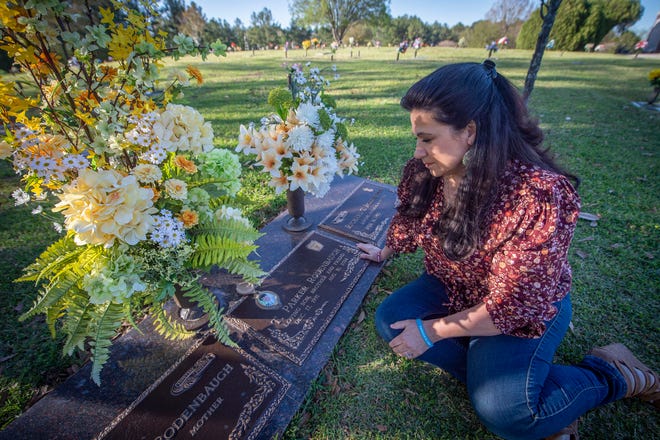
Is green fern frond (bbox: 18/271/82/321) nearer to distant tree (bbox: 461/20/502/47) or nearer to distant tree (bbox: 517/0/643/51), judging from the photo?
distant tree (bbox: 517/0/643/51)

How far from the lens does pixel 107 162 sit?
149 cm

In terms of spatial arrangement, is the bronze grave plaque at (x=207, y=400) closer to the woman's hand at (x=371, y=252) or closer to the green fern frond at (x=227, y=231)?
the green fern frond at (x=227, y=231)

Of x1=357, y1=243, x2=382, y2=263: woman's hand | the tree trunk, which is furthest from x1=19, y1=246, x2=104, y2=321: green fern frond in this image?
the tree trunk

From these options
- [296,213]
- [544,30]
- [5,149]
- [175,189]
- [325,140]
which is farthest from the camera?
[544,30]

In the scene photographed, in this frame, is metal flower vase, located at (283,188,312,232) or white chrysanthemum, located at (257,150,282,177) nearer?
white chrysanthemum, located at (257,150,282,177)

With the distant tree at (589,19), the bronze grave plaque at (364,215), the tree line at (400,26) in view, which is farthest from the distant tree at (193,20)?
the bronze grave plaque at (364,215)

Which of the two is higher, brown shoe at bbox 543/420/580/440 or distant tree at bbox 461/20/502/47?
distant tree at bbox 461/20/502/47

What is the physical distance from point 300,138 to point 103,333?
5.36 ft

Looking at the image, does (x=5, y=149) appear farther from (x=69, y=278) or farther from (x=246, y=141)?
(x=246, y=141)

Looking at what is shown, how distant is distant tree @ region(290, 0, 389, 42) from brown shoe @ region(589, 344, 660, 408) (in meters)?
44.2

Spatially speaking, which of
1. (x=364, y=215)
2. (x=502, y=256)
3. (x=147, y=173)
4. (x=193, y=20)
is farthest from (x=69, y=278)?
(x=193, y=20)

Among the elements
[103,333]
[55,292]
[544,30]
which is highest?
[544,30]

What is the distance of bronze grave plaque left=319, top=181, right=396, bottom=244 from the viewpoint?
122 inches

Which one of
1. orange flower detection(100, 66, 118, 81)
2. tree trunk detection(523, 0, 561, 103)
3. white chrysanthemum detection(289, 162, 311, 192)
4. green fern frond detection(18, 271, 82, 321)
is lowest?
green fern frond detection(18, 271, 82, 321)
